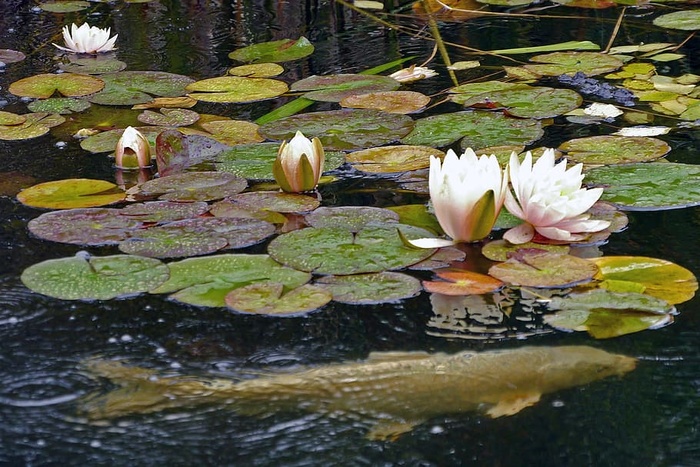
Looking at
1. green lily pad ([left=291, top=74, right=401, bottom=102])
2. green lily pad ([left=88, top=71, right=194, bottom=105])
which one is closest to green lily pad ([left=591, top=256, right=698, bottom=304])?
green lily pad ([left=291, top=74, right=401, bottom=102])

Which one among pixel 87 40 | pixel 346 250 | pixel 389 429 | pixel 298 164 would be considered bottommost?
pixel 389 429

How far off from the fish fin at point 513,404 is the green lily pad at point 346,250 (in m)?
0.43

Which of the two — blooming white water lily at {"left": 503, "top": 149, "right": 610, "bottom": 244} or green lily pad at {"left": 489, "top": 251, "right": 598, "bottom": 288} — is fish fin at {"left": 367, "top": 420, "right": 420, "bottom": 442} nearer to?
green lily pad at {"left": 489, "top": 251, "right": 598, "bottom": 288}

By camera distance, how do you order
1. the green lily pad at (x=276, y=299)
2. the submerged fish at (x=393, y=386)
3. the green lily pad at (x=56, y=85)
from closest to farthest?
the submerged fish at (x=393, y=386)
the green lily pad at (x=276, y=299)
the green lily pad at (x=56, y=85)

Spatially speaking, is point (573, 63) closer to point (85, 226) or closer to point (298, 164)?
point (298, 164)

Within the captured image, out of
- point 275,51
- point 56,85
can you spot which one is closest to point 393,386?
point 56,85

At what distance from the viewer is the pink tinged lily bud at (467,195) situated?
6.10 ft

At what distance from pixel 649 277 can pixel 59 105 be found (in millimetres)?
1965

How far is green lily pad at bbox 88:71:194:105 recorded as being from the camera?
297cm

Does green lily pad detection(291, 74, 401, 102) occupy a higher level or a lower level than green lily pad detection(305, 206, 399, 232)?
higher

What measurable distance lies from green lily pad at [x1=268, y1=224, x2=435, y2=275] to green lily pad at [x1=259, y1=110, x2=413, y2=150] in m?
0.60

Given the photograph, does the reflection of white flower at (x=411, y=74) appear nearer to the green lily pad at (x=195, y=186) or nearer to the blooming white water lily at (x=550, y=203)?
the green lily pad at (x=195, y=186)

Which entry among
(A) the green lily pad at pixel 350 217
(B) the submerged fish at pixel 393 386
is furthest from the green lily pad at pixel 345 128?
(B) the submerged fish at pixel 393 386

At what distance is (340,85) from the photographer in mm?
3025
